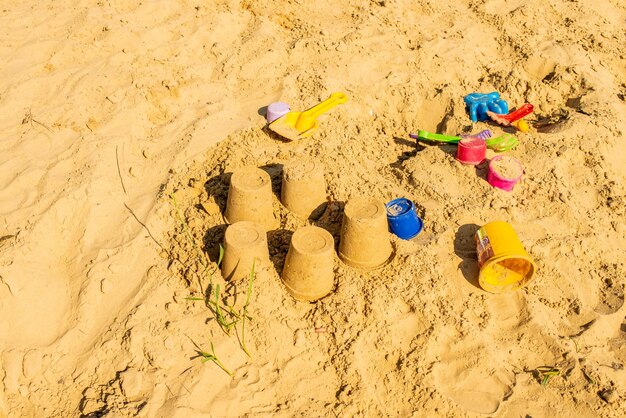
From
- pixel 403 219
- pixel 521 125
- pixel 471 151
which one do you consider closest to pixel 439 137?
pixel 471 151

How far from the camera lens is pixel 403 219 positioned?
270cm

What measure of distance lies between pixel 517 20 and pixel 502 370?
299cm

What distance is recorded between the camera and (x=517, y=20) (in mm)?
4301

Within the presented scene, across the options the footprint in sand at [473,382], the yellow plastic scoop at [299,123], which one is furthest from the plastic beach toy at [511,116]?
the footprint in sand at [473,382]

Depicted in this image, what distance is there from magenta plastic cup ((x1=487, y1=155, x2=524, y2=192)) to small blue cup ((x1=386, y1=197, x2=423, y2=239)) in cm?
52

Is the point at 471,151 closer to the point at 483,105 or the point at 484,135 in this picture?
the point at 484,135

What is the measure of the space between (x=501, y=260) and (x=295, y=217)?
1014 millimetres

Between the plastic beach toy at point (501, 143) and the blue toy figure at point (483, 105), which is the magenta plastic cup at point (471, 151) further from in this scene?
the blue toy figure at point (483, 105)

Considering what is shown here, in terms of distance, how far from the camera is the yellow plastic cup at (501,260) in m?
2.46

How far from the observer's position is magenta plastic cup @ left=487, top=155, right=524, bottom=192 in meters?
2.98

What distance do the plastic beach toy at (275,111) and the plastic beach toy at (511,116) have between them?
50.4 inches

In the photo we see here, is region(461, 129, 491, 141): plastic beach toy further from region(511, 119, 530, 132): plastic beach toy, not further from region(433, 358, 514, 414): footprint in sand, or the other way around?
region(433, 358, 514, 414): footprint in sand

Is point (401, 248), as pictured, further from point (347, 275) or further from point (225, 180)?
point (225, 180)

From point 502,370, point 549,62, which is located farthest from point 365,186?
point 549,62
